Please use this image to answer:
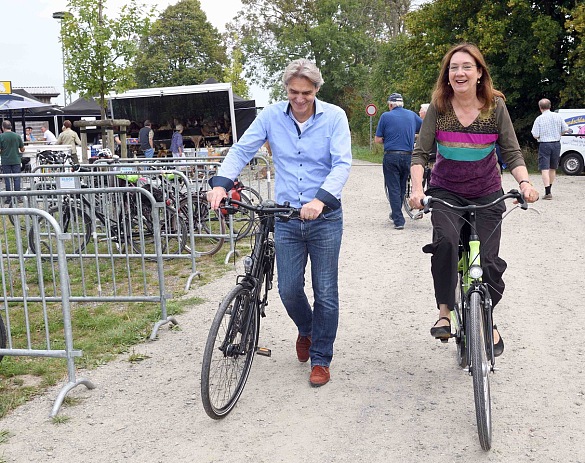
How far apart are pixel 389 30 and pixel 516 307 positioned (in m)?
57.3

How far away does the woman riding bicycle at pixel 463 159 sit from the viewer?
4379mm

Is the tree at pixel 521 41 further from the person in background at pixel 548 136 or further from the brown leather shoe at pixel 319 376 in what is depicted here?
the brown leather shoe at pixel 319 376

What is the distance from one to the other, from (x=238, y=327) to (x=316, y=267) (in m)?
0.65

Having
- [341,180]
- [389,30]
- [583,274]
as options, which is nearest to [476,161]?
[341,180]

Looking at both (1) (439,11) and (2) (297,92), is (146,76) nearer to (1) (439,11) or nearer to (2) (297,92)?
(1) (439,11)

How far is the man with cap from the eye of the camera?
36.4 feet

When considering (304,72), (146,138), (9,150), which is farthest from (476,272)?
(146,138)

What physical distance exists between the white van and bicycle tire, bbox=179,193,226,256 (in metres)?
14.5

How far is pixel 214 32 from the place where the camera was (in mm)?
65750

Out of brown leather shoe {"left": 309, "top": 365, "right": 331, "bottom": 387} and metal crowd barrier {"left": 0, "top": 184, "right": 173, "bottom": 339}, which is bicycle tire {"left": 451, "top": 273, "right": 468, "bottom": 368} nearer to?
brown leather shoe {"left": 309, "top": 365, "right": 331, "bottom": 387}

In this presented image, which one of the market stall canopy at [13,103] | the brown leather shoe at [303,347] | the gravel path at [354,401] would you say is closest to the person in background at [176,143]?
the market stall canopy at [13,103]

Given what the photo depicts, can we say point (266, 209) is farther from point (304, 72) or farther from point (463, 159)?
point (463, 159)

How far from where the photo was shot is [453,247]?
14.1 ft

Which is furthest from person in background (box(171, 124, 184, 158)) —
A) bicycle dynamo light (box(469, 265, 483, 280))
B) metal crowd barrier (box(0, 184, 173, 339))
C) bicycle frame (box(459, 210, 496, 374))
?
bicycle dynamo light (box(469, 265, 483, 280))
